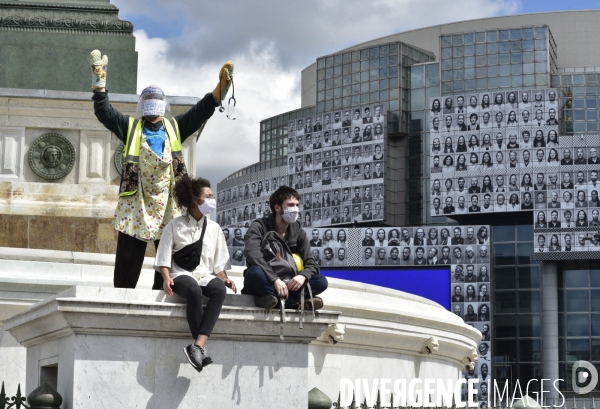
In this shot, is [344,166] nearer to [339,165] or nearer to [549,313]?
[339,165]

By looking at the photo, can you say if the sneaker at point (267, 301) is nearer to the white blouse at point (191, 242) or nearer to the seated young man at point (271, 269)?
the seated young man at point (271, 269)

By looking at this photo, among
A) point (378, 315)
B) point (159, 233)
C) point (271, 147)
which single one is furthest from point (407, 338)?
point (271, 147)

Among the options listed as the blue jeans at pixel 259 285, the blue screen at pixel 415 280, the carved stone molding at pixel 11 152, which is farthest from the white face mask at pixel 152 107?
the blue screen at pixel 415 280

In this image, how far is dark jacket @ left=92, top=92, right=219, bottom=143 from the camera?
25.4 feet

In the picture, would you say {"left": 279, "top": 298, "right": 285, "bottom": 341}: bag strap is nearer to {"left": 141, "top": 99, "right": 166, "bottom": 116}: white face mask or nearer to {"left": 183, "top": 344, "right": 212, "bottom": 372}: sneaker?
{"left": 183, "top": 344, "right": 212, "bottom": 372}: sneaker

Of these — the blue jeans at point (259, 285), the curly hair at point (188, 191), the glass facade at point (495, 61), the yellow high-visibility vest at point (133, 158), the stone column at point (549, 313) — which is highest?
the glass facade at point (495, 61)

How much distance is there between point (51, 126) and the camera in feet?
44.9

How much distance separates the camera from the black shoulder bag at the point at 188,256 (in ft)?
22.3

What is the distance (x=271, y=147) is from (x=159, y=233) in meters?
98.6

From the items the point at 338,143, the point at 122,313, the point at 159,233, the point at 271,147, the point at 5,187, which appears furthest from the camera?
the point at 271,147

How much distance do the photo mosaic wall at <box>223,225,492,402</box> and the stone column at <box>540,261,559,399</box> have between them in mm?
4419

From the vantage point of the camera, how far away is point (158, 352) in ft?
20.7

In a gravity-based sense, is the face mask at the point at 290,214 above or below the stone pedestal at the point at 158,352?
above

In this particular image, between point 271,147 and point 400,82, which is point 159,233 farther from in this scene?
point 271,147
